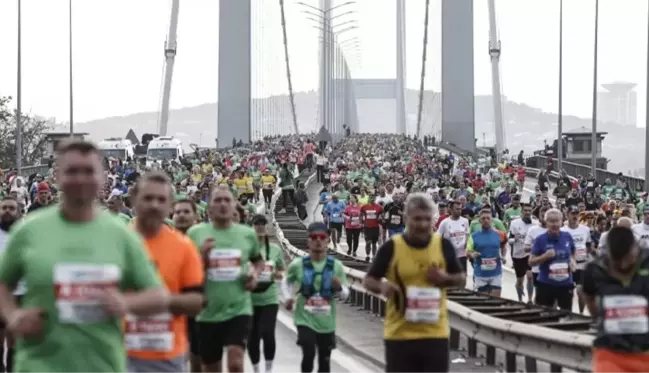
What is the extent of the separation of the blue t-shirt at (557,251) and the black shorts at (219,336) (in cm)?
648

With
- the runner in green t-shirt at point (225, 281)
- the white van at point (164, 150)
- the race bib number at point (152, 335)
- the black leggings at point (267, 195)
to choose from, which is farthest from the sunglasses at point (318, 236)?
the white van at point (164, 150)

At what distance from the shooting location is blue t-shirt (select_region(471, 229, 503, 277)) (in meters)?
19.7

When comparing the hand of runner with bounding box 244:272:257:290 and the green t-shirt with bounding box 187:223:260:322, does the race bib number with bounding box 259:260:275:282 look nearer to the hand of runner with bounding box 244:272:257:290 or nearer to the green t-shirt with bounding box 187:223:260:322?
the green t-shirt with bounding box 187:223:260:322

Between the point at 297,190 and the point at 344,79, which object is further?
the point at 344,79

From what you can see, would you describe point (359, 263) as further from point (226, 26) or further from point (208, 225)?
point (226, 26)

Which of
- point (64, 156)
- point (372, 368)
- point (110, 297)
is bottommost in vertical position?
point (372, 368)

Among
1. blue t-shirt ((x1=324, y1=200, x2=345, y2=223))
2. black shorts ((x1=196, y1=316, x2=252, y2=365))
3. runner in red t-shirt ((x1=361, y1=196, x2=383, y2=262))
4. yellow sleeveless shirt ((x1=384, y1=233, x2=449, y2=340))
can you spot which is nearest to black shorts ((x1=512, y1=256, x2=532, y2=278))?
runner in red t-shirt ((x1=361, y1=196, x2=383, y2=262))

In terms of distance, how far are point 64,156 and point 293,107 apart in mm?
144669

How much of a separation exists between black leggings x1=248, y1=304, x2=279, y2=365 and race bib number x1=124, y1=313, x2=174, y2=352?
5.37 metres

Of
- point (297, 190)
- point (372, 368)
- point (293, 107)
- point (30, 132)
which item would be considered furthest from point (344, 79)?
point (372, 368)

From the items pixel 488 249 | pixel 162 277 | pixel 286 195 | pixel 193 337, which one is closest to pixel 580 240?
pixel 488 249

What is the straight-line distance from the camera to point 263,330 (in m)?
13.9

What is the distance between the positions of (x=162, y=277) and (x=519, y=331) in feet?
19.6

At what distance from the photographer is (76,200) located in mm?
5973
